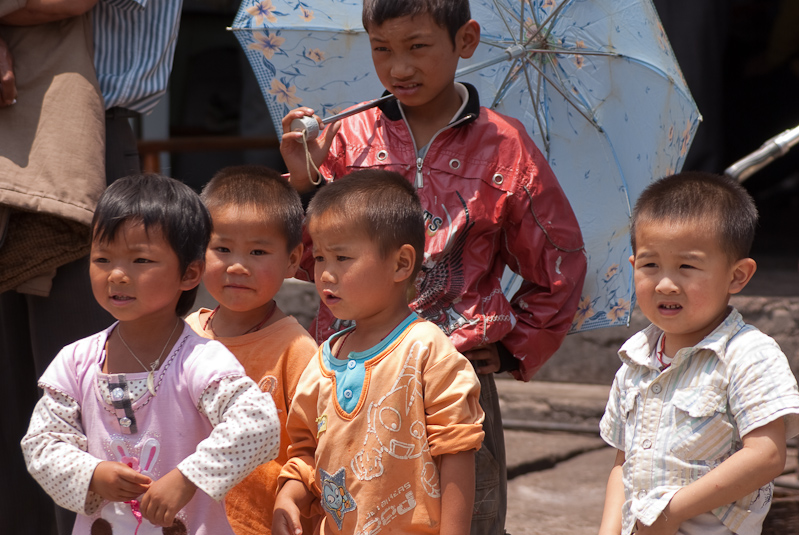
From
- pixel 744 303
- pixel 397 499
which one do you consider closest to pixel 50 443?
pixel 397 499

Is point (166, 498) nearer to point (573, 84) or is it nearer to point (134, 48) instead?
point (134, 48)

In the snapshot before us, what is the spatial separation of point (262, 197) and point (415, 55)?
520mm

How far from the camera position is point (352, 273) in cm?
194

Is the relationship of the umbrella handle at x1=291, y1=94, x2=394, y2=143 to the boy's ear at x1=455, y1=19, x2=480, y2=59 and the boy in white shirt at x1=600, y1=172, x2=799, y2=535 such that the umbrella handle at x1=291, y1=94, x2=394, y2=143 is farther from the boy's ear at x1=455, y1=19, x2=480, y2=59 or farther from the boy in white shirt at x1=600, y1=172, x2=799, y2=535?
the boy in white shirt at x1=600, y1=172, x2=799, y2=535

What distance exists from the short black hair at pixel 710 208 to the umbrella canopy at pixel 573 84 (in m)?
0.73

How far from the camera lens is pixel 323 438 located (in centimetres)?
194

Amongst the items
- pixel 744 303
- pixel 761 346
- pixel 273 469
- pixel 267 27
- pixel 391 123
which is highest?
pixel 267 27

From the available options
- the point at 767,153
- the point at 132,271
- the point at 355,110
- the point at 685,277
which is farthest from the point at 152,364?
the point at 767,153

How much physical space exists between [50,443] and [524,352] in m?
1.17

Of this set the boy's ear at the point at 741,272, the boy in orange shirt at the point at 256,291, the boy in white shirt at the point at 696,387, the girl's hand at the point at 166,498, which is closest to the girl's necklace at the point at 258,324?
the boy in orange shirt at the point at 256,291

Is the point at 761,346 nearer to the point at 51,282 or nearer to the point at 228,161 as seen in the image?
the point at 51,282

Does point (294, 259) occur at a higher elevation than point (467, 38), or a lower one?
lower

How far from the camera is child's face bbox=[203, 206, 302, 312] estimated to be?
7.29ft

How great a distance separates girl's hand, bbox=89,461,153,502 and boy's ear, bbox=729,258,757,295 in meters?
1.23
